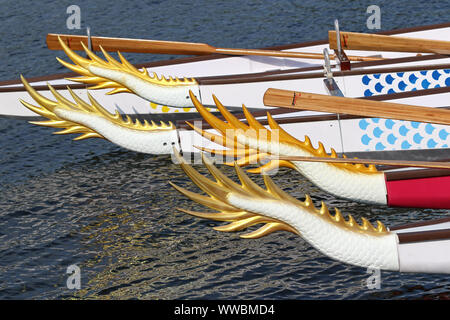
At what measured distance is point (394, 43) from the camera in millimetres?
12977

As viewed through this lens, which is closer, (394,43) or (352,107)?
(352,107)

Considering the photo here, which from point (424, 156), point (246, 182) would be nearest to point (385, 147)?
point (424, 156)

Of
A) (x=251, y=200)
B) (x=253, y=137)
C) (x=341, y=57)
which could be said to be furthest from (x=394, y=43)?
(x=251, y=200)

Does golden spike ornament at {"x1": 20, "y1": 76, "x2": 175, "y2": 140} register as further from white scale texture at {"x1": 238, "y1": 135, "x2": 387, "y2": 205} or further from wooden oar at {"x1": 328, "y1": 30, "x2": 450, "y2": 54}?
white scale texture at {"x1": 238, "y1": 135, "x2": 387, "y2": 205}

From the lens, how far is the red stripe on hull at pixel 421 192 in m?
10.7

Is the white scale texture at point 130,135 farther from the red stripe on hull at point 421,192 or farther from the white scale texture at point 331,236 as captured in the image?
the white scale texture at point 331,236

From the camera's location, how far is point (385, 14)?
70.2ft

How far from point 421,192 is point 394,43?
305 cm

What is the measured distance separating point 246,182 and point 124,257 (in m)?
2.66
